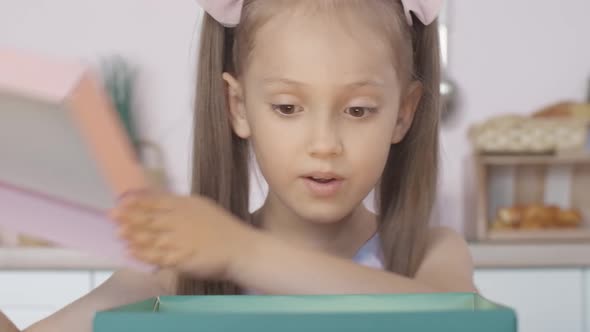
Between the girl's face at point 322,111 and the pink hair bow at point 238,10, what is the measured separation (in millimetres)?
51

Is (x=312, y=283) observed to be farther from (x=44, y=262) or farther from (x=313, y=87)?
(x=44, y=262)

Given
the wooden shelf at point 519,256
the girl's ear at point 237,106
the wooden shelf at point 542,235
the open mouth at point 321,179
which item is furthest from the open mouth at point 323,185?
the wooden shelf at point 542,235

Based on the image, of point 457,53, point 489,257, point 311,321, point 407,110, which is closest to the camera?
point 311,321

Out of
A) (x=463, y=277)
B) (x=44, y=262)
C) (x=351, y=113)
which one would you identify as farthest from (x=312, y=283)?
(x=44, y=262)

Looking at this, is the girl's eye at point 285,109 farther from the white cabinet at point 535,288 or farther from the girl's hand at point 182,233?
the white cabinet at point 535,288

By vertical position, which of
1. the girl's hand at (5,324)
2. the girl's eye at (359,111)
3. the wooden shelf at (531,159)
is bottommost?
the girl's hand at (5,324)

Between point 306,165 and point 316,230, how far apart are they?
183mm

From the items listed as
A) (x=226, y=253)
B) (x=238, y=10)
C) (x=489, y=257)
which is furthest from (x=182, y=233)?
(x=489, y=257)

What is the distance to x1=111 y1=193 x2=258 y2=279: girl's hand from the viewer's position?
1.37 feet

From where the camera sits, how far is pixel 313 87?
0.65 m

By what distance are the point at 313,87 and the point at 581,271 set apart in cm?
158

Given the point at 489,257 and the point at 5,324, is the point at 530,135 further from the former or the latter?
the point at 5,324

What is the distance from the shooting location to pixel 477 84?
2.51 meters

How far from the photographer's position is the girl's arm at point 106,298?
0.66m
